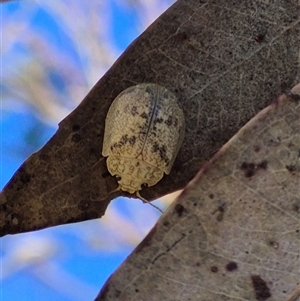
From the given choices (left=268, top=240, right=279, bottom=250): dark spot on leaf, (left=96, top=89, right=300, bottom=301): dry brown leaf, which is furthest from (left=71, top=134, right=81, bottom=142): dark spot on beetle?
(left=268, top=240, right=279, bottom=250): dark spot on leaf

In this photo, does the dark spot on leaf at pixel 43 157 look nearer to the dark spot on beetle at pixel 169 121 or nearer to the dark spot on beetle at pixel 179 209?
the dark spot on beetle at pixel 169 121

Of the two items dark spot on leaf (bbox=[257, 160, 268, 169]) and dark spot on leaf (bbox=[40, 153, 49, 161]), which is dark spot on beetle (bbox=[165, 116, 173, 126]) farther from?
dark spot on leaf (bbox=[257, 160, 268, 169])

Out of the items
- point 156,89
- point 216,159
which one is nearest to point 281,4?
point 156,89

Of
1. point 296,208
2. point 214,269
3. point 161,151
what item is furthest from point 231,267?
point 161,151

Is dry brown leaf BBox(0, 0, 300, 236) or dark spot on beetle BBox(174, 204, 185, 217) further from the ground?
dry brown leaf BBox(0, 0, 300, 236)

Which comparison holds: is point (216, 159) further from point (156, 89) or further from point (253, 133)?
point (156, 89)

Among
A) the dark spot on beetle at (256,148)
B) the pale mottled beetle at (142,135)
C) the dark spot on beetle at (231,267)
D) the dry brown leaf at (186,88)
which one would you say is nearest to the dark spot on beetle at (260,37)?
the dry brown leaf at (186,88)

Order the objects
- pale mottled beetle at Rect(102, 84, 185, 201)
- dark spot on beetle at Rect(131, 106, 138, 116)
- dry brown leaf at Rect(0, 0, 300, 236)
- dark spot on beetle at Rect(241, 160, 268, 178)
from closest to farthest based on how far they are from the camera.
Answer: dark spot on beetle at Rect(241, 160, 268, 178), dry brown leaf at Rect(0, 0, 300, 236), pale mottled beetle at Rect(102, 84, 185, 201), dark spot on beetle at Rect(131, 106, 138, 116)
